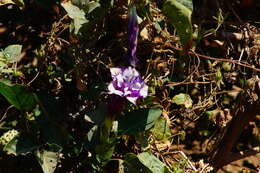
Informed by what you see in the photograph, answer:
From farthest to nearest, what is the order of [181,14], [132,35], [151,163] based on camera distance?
[151,163]
[181,14]
[132,35]

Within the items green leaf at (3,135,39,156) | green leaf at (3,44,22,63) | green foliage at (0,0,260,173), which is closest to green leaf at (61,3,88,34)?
green foliage at (0,0,260,173)

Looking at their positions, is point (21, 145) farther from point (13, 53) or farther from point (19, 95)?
point (13, 53)

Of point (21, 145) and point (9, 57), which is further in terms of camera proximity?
point (9, 57)

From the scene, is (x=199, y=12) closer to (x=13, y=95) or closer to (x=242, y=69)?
(x=242, y=69)

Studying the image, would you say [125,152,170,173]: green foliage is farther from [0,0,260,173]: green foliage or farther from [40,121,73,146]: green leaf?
[40,121,73,146]: green leaf

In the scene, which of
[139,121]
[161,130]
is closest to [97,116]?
[139,121]

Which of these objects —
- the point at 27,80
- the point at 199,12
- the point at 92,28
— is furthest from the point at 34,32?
the point at 199,12
